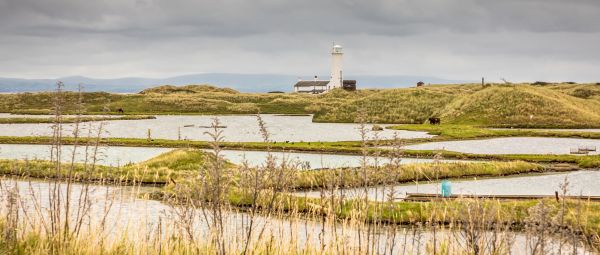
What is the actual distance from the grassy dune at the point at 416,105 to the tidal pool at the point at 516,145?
20019 millimetres

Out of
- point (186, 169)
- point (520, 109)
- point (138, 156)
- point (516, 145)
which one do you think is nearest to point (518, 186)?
point (186, 169)

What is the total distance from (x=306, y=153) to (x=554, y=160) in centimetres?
2109

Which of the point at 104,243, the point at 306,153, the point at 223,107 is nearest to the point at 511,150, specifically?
the point at 306,153

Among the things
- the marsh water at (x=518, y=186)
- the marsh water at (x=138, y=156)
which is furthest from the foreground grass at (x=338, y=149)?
the marsh water at (x=518, y=186)

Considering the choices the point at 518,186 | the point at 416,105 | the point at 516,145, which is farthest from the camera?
the point at 416,105

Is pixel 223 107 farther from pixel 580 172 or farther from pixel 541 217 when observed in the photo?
pixel 541 217

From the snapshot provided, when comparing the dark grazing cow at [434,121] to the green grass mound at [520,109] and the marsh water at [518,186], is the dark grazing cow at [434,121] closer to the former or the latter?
the green grass mound at [520,109]

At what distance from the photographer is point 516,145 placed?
67688 mm

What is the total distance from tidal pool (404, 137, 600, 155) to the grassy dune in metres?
20.0

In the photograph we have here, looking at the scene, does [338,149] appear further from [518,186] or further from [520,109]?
[520,109]

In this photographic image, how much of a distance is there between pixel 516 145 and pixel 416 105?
6302 centimetres

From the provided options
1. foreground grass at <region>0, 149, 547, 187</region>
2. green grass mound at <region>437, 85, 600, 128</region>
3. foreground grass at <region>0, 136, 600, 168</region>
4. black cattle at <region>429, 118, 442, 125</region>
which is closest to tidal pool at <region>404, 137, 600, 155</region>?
foreground grass at <region>0, 136, 600, 168</region>

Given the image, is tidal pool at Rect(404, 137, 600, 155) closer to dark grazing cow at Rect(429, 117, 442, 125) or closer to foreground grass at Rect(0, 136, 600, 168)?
foreground grass at Rect(0, 136, 600, 168)

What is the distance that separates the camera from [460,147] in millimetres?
65000
